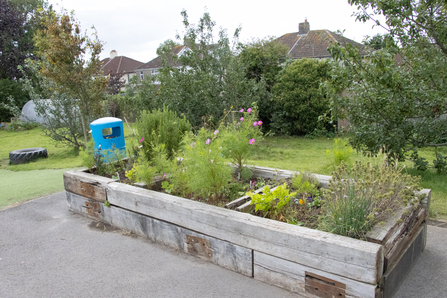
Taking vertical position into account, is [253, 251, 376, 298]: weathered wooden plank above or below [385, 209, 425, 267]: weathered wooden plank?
below

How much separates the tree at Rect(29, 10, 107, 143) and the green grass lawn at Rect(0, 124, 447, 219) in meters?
2.05

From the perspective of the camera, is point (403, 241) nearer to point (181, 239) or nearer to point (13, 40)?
point (181, 239)

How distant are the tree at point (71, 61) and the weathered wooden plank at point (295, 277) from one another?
7.79 metres

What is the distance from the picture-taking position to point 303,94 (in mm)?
12391

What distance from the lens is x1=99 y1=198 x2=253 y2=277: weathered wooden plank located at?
2912 millimetres

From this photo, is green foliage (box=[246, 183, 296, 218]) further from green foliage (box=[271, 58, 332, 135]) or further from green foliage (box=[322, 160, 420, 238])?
green foliage (box=[271, 58, 332, 135])

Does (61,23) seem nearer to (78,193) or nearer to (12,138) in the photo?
(78,193)

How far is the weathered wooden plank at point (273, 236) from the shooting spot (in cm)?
225

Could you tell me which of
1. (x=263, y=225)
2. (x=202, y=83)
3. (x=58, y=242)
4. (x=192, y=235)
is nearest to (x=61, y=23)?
(x=202, y=83)

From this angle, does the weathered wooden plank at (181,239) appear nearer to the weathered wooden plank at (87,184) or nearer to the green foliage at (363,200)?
the weathered wooden plank at (87,184)

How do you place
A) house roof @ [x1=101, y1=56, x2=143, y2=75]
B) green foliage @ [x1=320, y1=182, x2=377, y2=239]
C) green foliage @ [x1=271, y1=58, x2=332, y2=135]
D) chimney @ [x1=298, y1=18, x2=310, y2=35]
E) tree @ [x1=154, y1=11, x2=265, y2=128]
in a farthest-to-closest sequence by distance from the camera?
house roof @ [x1=101, y1=56, x2=143, y2=75], chimney @ [x1=298, y1=18, x2=310, y2=35], green foliage @ [x1=271, y1=58, x2=332, y2=135], tree @ [x1=154, y1=11, x2=265, y2=128], green foliage @ [x1=320, y1=182, x2=377, y2=239]

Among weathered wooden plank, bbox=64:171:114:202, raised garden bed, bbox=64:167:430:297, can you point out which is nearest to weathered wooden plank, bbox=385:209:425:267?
raised garden bed, bbox=64:167:430:297

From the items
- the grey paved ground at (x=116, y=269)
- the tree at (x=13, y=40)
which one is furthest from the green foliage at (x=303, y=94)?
the tree at (x=13, y=40)

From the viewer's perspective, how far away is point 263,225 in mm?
2732
